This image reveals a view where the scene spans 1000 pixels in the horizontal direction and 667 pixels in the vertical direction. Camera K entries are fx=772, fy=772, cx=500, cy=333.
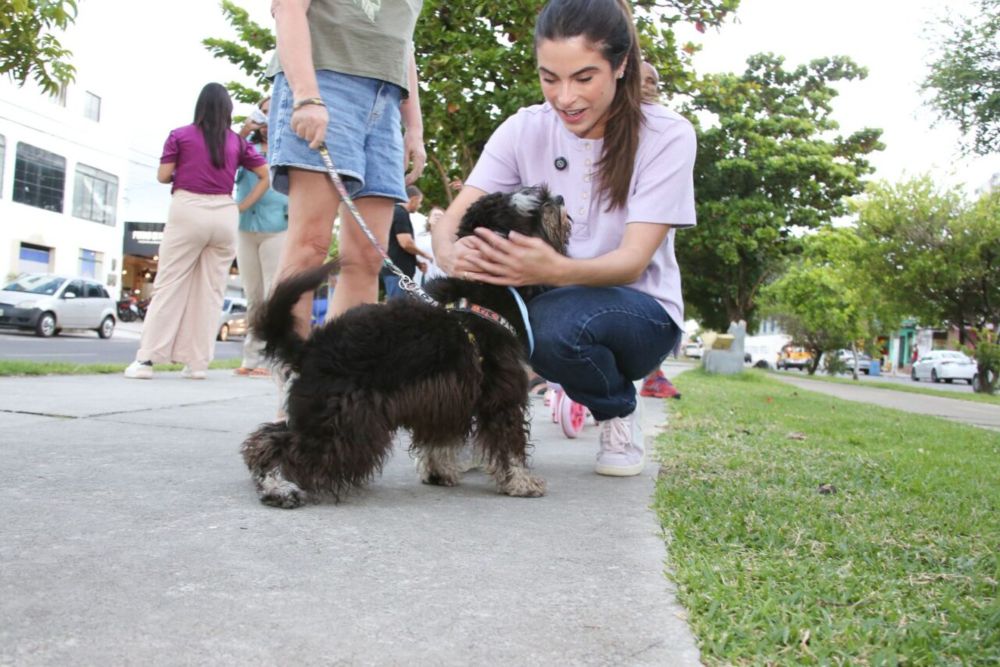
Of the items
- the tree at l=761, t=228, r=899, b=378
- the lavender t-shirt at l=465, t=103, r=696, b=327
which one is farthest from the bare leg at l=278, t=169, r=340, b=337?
the tree at l=761, t=228, r=899, b=378

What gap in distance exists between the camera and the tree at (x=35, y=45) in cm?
458

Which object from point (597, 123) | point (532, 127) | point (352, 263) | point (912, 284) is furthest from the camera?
point (912, 284)

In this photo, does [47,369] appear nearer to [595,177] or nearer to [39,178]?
[595,177]

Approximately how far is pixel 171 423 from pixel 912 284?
25621mm

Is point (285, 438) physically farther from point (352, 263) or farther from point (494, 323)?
point (352, 263)

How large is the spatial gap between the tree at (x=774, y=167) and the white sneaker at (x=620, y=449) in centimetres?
2102

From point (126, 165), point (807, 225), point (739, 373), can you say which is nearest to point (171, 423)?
point (739, 373)

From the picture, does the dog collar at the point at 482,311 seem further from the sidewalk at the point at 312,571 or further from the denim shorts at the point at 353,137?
the denim shorts at the point at 353,137

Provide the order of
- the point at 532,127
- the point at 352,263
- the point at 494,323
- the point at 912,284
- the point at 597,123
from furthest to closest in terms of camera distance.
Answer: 1. the point at 912,284
2. the point at 352,263
3. the point at 532,127
4. the point at 597,123
5. the point at 494,323

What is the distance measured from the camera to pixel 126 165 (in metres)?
36.6

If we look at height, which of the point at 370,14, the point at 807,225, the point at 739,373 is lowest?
the point at 739,373

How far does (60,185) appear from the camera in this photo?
3209 centimetres

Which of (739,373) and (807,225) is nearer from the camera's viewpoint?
(739,373)

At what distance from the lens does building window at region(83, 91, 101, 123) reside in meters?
33.5
